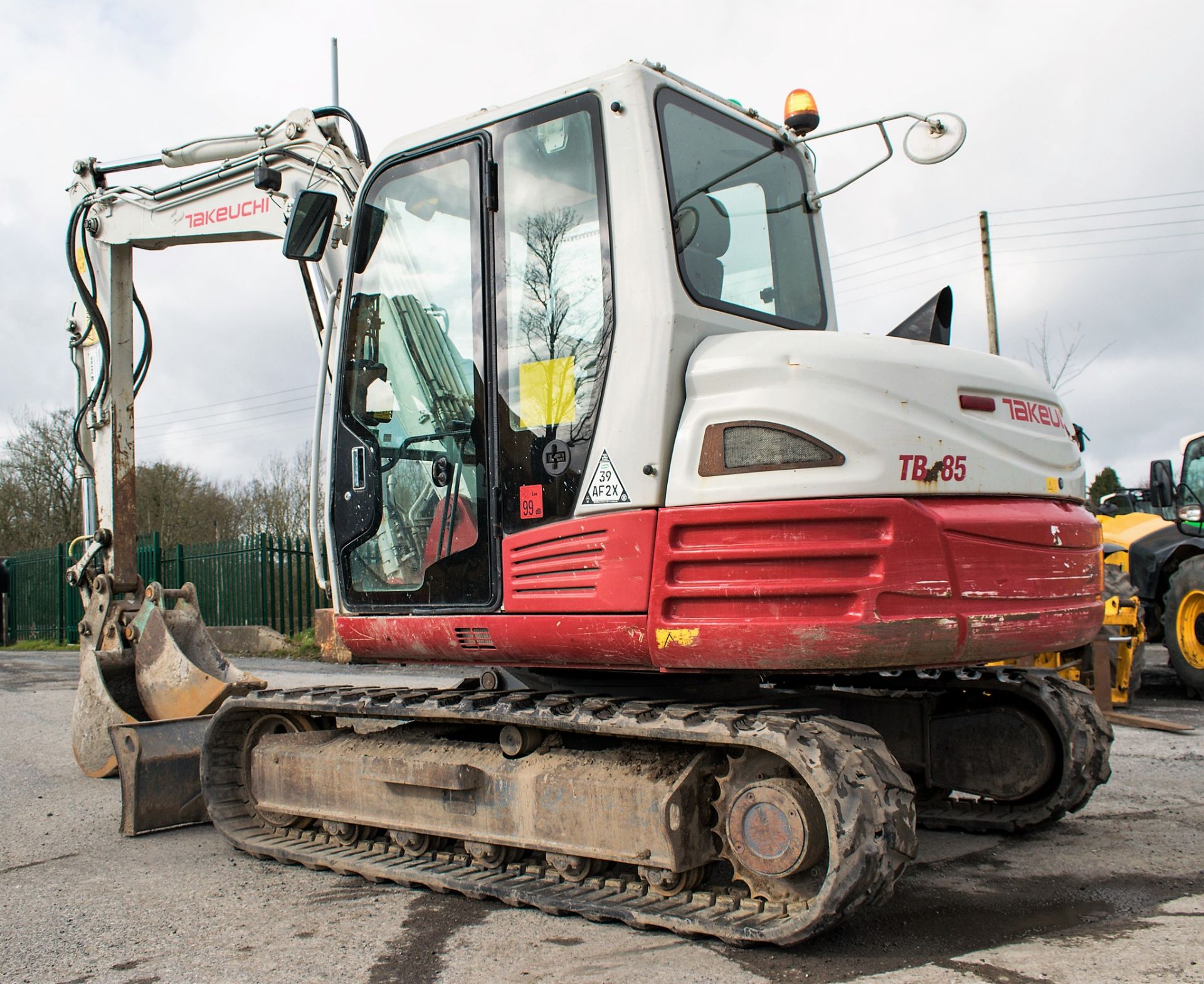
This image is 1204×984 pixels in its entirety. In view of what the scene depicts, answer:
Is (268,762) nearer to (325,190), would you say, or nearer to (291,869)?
(291,869)

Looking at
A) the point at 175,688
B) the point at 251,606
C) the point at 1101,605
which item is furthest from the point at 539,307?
the point at 251,606

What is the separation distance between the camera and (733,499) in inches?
144

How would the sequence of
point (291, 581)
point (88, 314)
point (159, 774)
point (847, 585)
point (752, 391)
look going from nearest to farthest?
point (847, 585) < point (752, 391) < point (159, 774) < point (88, 314) < point (291, 581)

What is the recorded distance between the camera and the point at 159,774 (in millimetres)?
5637

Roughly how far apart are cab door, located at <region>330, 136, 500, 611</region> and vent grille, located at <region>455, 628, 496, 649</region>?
0.32 ft

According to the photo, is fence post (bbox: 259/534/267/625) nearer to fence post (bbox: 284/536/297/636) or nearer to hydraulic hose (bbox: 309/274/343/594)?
fence post (bbox: 284/536/297/636)

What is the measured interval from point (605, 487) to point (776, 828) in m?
1.31

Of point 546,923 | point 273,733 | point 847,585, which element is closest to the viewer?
point 847,585

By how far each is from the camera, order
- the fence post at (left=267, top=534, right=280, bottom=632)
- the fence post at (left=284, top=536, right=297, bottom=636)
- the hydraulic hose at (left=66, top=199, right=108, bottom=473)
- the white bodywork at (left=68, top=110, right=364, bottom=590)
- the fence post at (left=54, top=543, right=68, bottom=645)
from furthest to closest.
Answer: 1. the fence post at (left=54, top=543, right=68, bottom=645)
2. the fence post at (left=267, top=534, right=280, bottom=632)
3. the fence post at (left=284, top=536, right=297, bottom=636)
4. the hydraulic hose at (left=66, top=199, right=108, bottom=473)
5. the white bodywork at (left=68, top=110, right=364, bottom=590)

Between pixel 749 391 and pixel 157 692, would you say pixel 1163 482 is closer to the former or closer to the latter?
pixel 749 391

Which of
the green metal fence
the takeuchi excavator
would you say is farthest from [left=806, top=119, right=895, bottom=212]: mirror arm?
the green metal fence

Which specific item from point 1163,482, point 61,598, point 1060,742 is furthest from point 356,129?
point 61,598

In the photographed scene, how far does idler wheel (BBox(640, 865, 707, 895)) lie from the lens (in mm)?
3885

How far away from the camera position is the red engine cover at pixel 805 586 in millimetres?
3506
